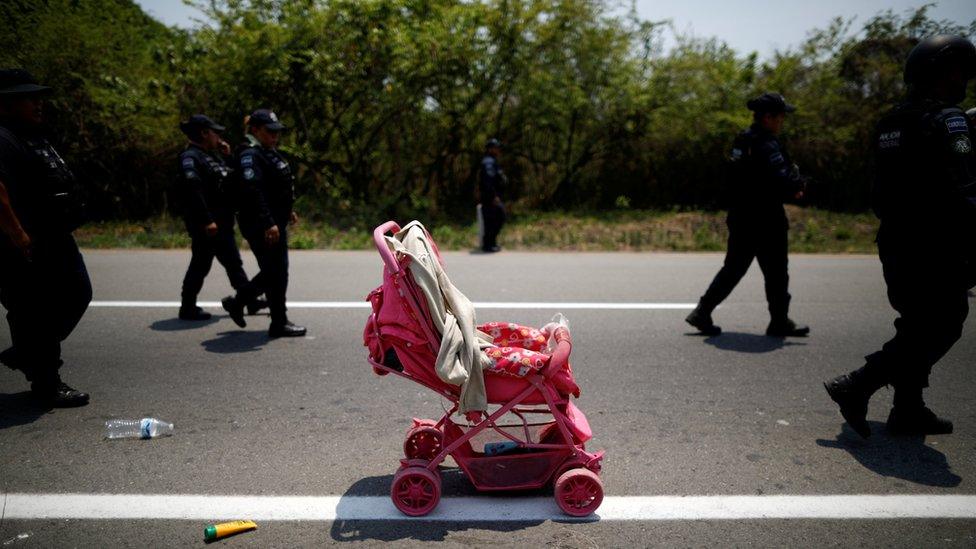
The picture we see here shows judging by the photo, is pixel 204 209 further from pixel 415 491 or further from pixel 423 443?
pixel 415 491

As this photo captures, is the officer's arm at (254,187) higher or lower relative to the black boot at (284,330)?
higher

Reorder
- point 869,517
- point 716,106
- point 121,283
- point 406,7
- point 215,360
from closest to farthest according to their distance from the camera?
point 869,517 → point 215,360 → point 121,283 → point 406,7 → point 716,106

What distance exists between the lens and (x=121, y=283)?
825 cm

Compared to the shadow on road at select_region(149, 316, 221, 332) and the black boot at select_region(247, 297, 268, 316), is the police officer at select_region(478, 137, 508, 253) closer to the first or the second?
the black boot at select_region(247, 297, 268, 316)

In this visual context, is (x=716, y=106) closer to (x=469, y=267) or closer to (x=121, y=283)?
(x=469, y=267)

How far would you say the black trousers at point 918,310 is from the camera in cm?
370

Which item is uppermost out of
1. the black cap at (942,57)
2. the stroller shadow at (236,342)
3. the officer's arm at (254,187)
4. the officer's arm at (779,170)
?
the black cap at (942,57)

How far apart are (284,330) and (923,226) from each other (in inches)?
192

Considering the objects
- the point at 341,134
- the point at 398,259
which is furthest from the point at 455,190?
the point at 398,259

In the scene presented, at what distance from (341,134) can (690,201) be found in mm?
8491

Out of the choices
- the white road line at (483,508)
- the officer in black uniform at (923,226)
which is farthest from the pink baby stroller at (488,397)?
the officer in black uniform at (923,226)

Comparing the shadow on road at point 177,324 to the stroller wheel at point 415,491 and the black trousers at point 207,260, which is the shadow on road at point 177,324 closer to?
the black trousers at point 207,260

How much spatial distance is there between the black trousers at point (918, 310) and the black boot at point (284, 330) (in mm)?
4447

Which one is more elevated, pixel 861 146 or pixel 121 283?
pixel 861 146
